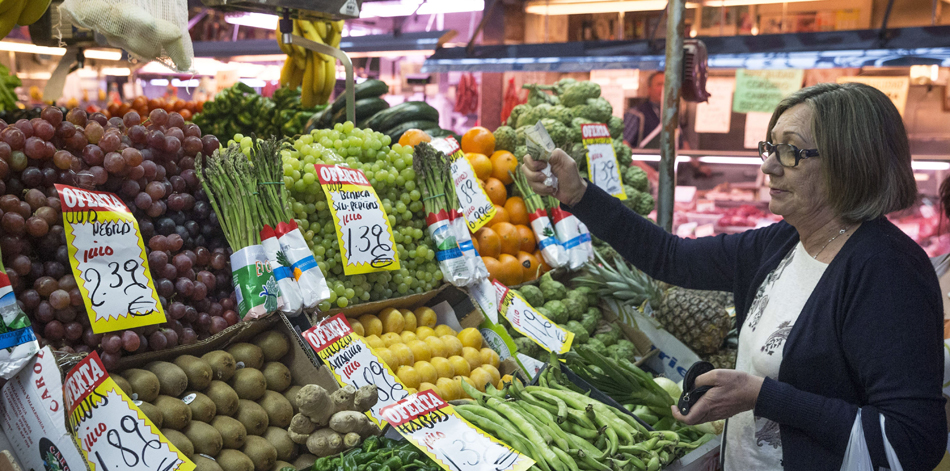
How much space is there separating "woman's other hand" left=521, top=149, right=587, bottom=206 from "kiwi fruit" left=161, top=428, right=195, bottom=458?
133 cm

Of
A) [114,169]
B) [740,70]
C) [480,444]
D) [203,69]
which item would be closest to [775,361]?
[480,444]

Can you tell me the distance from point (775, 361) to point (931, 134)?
5583 millimetres

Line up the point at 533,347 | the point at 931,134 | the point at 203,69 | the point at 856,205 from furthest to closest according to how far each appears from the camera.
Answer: the point at 203,69
the point at 931,134
the point at 533,347
the point at 856,205

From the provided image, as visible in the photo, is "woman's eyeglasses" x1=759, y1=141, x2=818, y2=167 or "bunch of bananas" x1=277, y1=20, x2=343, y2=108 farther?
"bunch of bananas" x1=277, y1=20, x2=343, y2=108

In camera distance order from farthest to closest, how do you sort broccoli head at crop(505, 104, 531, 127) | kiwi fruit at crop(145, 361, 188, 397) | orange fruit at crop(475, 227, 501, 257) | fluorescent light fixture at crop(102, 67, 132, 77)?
fluorescent light fixture at crop(102, 67, 132, 77), broccoli head at crop(505, 104, 531, 127), orange fruit at crop(475, 227, 501, 257), kiwi fruit at crop(145, 361, 188, 397)

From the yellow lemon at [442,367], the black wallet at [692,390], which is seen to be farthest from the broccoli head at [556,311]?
the black wallet at [692,390]

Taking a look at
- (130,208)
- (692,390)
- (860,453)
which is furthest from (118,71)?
(860,453)

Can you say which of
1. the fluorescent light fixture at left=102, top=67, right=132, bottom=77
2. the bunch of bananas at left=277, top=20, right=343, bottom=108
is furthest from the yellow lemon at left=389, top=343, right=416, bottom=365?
the fluorescent light fixture at left=102, top=67, right=132, bottom=77

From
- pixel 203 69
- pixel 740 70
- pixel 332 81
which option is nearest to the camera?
pixel 332 81

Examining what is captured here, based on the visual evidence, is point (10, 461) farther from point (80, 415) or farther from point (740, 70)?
point (740, 70)

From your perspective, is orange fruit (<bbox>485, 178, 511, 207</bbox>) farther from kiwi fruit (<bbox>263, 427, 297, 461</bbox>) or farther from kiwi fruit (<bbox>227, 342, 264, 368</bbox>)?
kiwi fruit (<bbox>263, 427, 297, 461</bbox>)

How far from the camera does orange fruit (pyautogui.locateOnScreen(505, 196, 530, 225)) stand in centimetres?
346

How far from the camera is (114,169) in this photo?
194cm

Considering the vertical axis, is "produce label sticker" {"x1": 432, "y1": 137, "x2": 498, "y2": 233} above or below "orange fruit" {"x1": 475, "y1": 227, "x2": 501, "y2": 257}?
above
